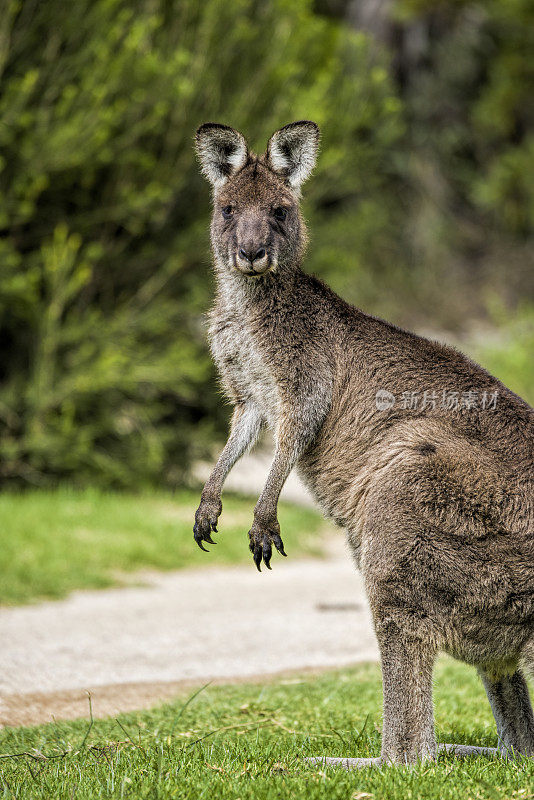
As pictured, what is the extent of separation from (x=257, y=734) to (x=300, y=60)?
12.1m

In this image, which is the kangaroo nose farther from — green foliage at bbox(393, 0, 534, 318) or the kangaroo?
green foliage at bbox(393, 0, 534, 318)

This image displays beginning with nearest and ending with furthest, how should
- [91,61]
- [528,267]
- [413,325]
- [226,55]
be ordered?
1. [91,61]
2. [226,55]
3. [413,325]
4. [528,267]

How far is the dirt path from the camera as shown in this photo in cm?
568

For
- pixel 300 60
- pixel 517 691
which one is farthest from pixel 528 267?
pixel 517 691

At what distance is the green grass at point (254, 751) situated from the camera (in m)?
3.44

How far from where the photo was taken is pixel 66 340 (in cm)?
1212

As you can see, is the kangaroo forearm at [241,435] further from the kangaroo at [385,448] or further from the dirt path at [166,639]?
the dirt path at [166,639]

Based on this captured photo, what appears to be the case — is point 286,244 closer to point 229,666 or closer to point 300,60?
point 229,666

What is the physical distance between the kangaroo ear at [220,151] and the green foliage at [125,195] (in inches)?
250

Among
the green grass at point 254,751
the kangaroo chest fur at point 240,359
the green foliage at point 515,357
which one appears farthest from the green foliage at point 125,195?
the green grass at point 254,751

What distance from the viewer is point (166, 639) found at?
23.8 feet

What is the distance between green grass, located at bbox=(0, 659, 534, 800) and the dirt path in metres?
0.49

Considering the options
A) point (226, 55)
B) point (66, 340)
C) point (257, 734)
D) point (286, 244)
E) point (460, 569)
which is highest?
point (226, 55)

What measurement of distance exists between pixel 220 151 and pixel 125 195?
800cm
